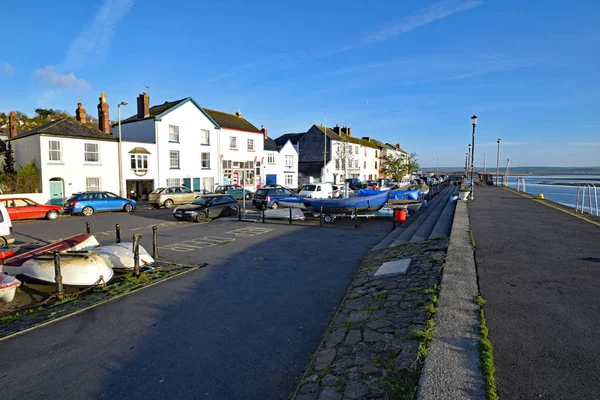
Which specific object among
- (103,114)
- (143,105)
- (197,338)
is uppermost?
(143,105)

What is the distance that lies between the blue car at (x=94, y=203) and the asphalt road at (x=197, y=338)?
16.3 m

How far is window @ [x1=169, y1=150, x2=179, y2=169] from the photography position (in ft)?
110

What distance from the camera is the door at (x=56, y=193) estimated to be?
83.5 feet

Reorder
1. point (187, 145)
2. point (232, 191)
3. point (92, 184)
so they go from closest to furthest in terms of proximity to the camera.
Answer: point (92, 184)
point (187, 145)
point (232, 191)

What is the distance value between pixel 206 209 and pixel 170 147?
51.9 ft

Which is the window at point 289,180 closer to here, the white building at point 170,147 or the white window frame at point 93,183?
the white building at point 170,147

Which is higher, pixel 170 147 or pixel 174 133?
pixel 174 133

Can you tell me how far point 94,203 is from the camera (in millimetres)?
23094

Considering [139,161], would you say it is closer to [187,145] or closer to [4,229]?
[187,145]

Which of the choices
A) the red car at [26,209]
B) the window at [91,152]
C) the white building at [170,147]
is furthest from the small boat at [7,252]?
the white building at [170,147]

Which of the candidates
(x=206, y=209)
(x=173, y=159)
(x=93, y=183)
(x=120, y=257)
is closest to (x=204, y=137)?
(x=173, y=159)

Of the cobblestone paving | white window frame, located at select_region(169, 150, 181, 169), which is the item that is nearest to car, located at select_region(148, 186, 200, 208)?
white window frame, located at select_region(169, 150, 181, 169)

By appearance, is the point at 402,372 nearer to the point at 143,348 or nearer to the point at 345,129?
the point at 143,348

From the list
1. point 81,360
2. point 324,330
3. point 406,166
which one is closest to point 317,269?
point 324,330
